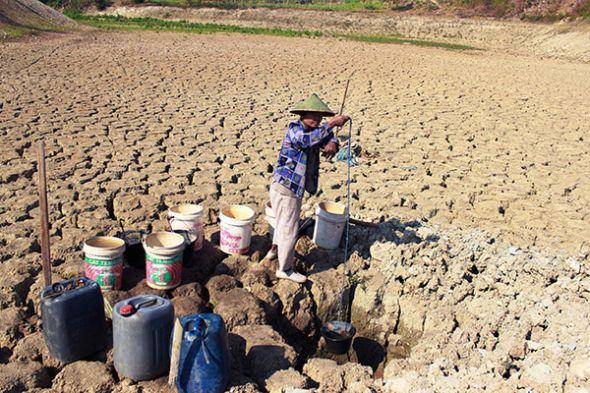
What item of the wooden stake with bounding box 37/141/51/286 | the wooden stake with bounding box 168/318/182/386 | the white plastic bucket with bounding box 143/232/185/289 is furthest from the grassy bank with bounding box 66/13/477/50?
the wooden stake with bounding box 168/318/182/386

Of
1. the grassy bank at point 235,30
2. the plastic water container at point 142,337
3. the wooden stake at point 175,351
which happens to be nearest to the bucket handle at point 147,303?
the plastic water container at point 142,337

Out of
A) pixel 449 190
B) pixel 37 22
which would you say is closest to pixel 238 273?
pixel 449 190

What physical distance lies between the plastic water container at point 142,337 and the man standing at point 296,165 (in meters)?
1.16

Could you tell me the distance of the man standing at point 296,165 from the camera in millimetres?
3469

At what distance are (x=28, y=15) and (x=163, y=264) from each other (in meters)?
21.3

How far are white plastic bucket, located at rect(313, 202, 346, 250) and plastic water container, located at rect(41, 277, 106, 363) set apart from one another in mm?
1889

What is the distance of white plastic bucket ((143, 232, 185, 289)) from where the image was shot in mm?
3396

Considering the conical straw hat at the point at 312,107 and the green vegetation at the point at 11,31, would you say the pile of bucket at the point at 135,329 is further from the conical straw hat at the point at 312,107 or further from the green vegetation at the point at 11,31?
the green vegetation at the point at 11,31

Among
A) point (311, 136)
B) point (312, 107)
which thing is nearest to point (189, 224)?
point (311, 136)

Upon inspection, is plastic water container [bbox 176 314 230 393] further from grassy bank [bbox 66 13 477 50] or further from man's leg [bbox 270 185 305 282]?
grassy bank [bbox 66 13 477 50]

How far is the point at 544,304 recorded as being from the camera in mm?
3404

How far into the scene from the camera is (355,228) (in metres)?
4.59

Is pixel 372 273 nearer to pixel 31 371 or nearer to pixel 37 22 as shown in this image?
pixel 31 371

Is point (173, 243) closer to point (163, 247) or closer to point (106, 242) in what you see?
point (163, 247)
